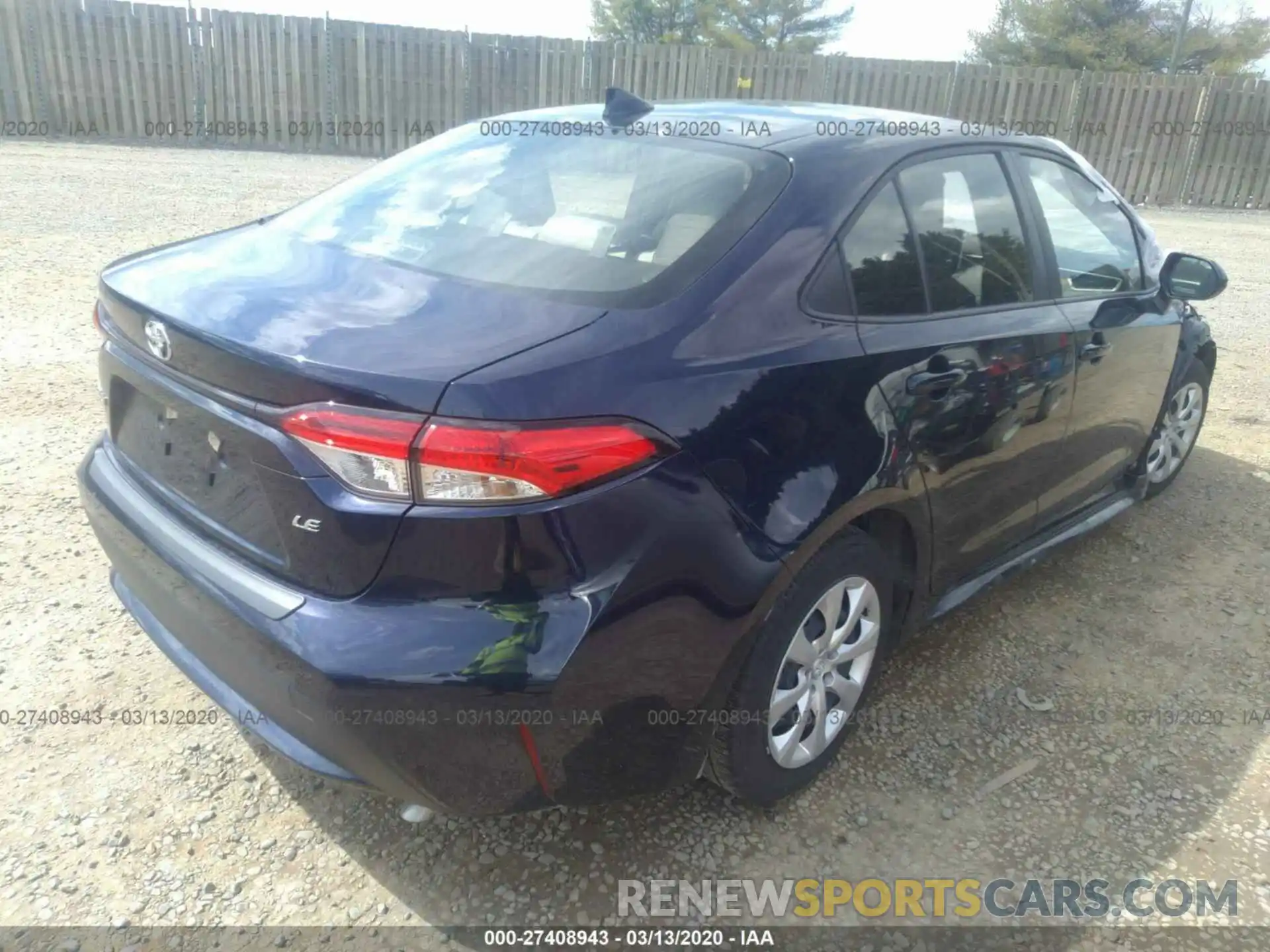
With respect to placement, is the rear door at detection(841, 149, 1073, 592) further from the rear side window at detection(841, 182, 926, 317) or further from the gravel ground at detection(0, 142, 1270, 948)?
the gravel ground at detection(0, 142, 1270, 948)

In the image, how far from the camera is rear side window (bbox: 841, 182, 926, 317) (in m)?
2.35

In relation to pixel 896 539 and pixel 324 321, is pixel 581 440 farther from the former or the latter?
pixel 896 539

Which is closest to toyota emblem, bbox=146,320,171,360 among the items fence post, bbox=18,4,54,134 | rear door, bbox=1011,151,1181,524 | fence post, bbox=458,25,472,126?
rear door, bbox=1011,151,1181,524

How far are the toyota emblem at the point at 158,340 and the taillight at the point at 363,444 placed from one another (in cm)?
50

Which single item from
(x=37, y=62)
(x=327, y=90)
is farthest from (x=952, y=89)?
(x=37, y=62)

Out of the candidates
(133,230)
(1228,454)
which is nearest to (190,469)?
(1228,454)

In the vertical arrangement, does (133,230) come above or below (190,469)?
below

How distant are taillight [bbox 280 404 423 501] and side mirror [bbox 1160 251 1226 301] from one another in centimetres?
332

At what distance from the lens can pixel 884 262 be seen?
2.44 m

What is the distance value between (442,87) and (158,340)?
15.8 metres

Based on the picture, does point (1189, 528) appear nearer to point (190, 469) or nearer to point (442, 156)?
Result: point (442, 156)

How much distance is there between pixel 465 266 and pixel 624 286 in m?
0.42

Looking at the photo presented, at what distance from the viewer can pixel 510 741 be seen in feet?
5.97

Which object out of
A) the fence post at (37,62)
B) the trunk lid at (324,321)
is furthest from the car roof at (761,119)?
the fence post at (37,62)
